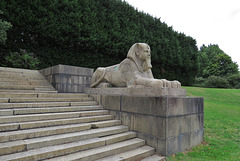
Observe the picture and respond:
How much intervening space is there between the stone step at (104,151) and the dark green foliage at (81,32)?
10.9 m

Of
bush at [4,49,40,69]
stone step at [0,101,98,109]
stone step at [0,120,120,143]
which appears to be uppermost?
bush at [4,49,40,69]

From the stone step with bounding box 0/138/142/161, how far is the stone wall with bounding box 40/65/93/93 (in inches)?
190

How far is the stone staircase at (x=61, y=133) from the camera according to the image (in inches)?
124

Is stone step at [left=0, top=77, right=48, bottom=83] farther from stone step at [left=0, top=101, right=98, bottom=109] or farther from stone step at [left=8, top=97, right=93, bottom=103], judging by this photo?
stone step at [left=0, top=101, right=98, bottom=109]

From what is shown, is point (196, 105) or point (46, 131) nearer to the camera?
point (46, 131)

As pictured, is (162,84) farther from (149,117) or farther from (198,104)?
(198,104)

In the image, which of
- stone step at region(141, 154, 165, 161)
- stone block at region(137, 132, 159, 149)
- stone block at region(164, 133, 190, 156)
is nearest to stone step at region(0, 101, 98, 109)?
stone block at region(137, 132, 159, 149)

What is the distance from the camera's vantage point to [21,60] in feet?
→ 37.0

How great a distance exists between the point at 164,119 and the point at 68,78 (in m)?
6.14

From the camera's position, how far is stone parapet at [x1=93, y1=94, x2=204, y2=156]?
400cm

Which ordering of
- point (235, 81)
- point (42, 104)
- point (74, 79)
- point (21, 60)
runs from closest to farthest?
point (42, 104) < point (74, 79) < point (21, 60) < point (235, 81)

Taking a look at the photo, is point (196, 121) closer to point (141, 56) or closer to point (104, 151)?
point (141, 56)

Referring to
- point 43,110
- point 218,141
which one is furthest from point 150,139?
point 43,110

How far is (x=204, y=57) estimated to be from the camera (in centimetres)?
4128
